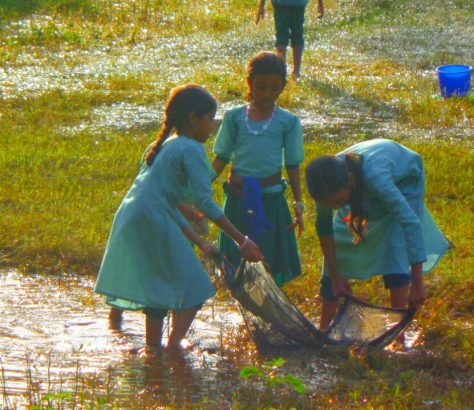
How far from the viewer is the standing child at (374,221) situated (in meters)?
4.88

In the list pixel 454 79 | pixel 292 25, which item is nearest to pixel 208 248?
pixel 454 79

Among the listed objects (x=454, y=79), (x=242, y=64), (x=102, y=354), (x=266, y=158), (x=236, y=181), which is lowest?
(x=102, y=354)

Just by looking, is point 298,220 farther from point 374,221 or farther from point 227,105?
point 227,105

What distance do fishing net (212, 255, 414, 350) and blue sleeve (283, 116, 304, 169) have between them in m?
0.66

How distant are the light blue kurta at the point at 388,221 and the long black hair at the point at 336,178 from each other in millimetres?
43

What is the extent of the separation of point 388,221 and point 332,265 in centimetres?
33

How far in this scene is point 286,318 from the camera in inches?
202

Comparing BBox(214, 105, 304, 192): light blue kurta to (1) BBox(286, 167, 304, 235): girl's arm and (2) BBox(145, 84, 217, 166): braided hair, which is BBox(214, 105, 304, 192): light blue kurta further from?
(2) BBox(145, 84, 217, 166): braided hair

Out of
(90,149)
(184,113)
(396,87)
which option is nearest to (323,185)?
(184,113)

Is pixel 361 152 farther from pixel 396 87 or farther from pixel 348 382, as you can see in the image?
pixel 396 87

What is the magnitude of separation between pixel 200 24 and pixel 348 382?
1129 cm

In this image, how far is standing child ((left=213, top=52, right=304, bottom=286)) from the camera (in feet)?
17.9

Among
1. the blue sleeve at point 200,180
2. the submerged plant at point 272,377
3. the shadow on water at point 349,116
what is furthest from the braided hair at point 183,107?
the shadow on water at point 349,116

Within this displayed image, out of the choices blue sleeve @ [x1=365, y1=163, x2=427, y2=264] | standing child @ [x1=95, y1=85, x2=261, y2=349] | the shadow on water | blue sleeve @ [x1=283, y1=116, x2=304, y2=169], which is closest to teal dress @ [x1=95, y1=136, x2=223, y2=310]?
standing child @ [x1=95, y1=85, x2=261, y2=349]
